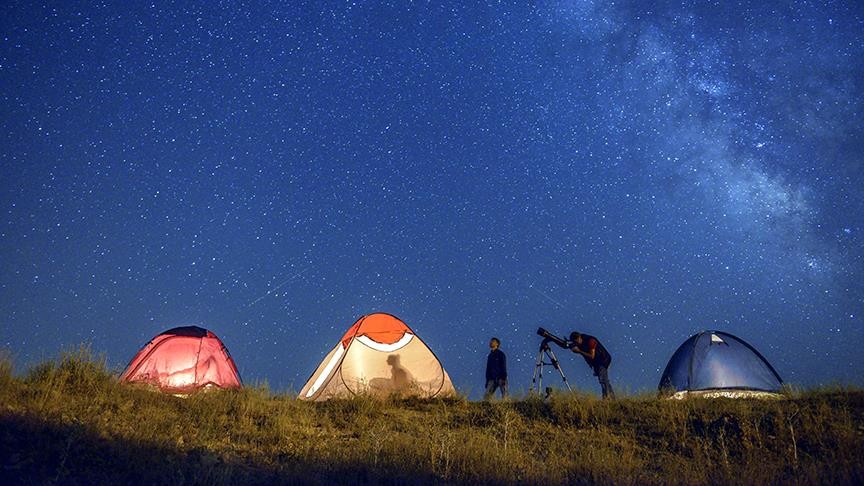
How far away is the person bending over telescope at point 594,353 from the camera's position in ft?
45.4

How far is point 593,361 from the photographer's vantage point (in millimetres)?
13930

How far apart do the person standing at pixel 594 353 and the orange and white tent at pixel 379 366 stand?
3.13m

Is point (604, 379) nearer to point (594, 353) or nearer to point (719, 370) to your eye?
point (594, 353)

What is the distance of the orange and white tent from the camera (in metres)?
13.4

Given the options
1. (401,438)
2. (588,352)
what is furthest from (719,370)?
(401,438)

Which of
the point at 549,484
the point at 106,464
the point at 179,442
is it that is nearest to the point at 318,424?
the point at 179,442

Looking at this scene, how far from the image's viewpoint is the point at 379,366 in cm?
1388

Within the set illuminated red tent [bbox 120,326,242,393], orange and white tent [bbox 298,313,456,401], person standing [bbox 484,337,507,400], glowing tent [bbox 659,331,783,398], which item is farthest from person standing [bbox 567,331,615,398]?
illuminated red tent [bbox 120,326,242,393]

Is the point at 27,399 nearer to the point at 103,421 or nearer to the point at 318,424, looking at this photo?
the point at 103,421

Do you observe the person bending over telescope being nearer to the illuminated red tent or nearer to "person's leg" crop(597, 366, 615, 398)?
"person's leg" crop(597, 366, 615, 398)

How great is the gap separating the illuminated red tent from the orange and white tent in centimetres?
221

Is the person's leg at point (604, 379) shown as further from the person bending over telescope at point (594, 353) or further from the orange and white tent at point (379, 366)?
the orange and white tent at point (379, 366)

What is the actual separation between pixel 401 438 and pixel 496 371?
7.21 meters

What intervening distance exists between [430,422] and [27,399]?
19.7 feet
